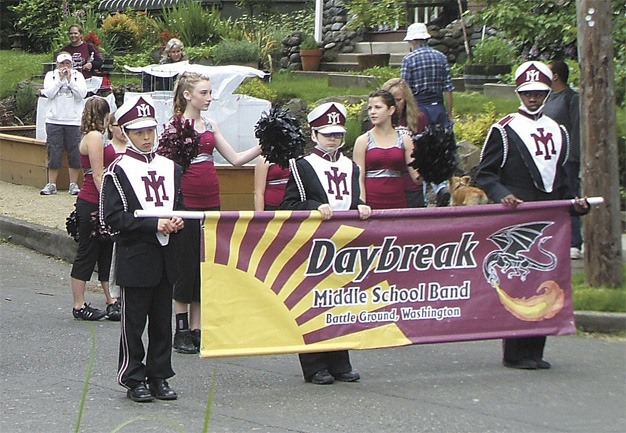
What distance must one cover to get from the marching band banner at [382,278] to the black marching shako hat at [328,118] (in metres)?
0.56

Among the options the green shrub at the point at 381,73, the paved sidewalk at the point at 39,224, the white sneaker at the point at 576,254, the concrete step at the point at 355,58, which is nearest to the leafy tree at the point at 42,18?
the concrete step at the point at 355,58

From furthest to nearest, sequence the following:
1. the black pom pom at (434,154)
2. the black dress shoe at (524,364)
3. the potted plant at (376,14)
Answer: the potted plant at (376,14) → the black pom pom at (434,154) → the black dress shoe at (524,364)

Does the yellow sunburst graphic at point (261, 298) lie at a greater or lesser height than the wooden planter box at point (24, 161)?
lesser

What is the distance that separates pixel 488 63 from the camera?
58.3ft

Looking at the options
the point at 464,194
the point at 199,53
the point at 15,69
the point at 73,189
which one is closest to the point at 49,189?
the point at 73,189

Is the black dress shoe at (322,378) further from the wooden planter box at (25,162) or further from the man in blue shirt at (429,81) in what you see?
the wooden planter box at (25,162)

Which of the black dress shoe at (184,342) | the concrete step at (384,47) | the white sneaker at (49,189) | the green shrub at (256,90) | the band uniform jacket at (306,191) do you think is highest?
the concrete step at (384,47)

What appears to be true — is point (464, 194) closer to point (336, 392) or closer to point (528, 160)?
point (528, 160)

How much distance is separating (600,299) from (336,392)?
2989mm

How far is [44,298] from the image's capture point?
33.8ft

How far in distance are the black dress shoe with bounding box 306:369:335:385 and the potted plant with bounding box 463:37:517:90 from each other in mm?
10484

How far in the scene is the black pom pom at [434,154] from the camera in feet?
26.0

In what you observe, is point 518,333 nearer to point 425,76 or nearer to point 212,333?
point 212,333

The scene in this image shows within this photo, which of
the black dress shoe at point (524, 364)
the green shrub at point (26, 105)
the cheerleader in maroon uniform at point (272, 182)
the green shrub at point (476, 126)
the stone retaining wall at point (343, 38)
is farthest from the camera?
the stone retaining wall at point (343, 38)
